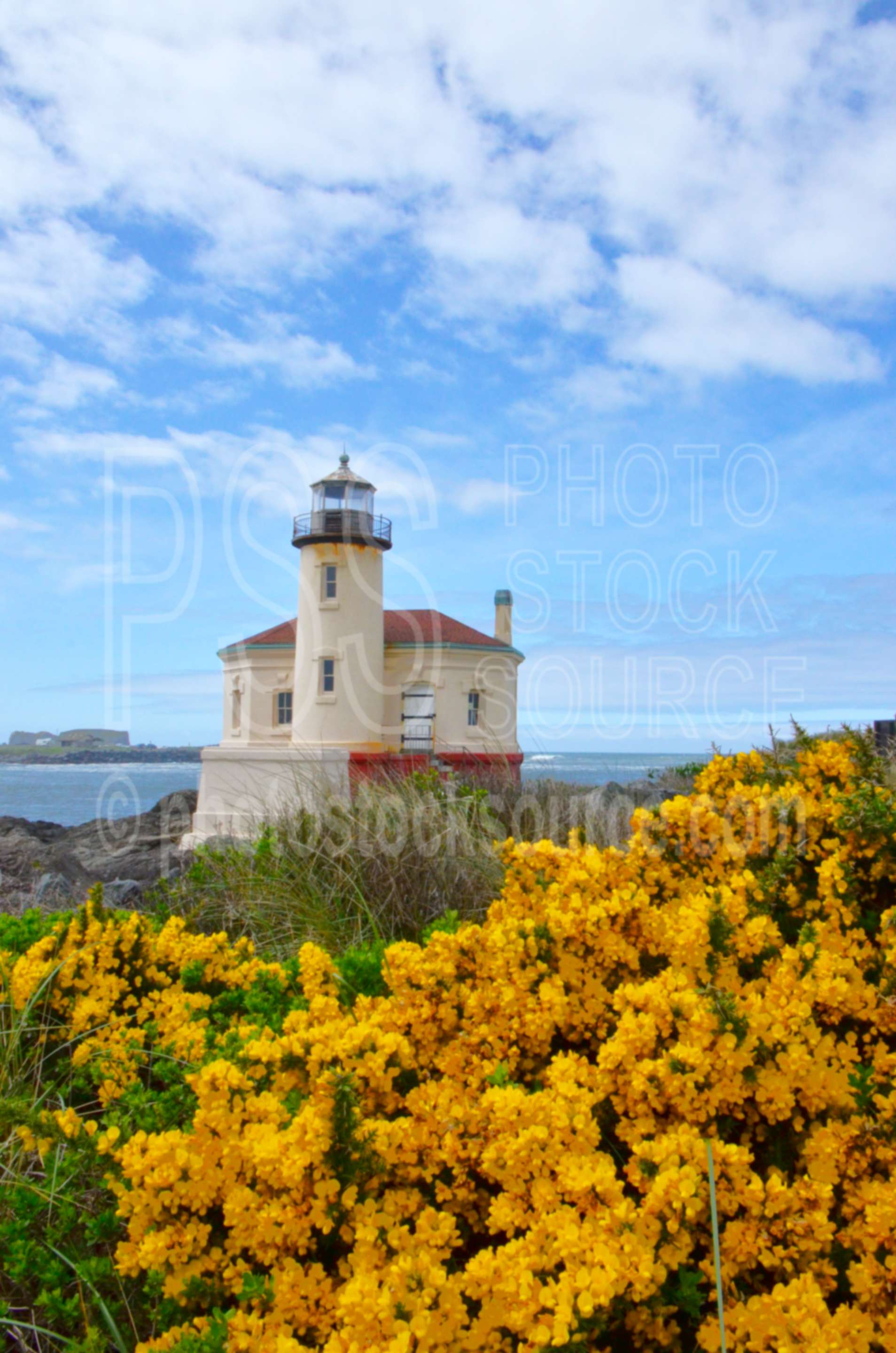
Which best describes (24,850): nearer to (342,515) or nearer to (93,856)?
(93,856)

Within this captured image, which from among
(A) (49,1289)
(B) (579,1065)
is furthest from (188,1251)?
(B) (579,1065)

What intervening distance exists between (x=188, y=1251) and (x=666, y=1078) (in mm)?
1088

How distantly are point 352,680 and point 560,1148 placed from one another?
19037 mm

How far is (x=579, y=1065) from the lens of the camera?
2.17 metres

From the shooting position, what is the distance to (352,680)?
2073cm

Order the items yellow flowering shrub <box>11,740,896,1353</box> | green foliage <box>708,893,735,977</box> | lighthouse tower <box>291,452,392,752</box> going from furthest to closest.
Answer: lighthouse tower <box>291,452,392,752</box>
green foliage <box>708,893,735,977</box>
yellow flowering shrub <box>11,740,896,1353</box>

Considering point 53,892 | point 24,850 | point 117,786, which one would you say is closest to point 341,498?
point 24,850

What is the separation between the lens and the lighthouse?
2045 centimetres

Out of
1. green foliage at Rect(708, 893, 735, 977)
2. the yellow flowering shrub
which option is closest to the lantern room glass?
the yellow flowering shrub

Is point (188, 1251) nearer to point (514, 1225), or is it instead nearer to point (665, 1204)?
point (514, 1225)

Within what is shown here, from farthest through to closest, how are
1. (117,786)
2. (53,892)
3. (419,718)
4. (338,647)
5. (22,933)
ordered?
1. (117,786)
2. (419,718)
3. (338,647)
4. (53,892)
5. (22,933)

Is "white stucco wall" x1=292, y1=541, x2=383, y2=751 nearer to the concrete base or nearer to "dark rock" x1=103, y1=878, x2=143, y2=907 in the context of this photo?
the concrete base

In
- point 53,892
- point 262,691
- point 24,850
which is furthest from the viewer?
point 262,691

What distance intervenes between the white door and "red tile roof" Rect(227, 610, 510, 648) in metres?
1.20
